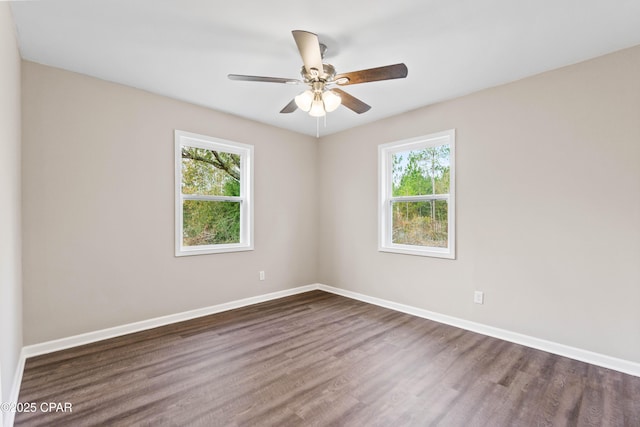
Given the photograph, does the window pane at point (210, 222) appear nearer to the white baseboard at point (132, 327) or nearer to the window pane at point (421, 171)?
the white baseboard at point (132, 327)

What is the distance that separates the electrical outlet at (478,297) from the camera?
3.10 metres

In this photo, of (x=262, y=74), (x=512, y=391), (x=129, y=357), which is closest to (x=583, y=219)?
(x=512, y=391)

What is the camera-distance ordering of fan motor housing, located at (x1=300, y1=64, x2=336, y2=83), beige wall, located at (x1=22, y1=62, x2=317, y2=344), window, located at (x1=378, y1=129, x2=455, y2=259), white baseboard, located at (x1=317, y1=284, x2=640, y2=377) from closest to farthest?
fan motor housing, located at (x1=300, y1=64, x2=336, y2=83) → white baseboard, located at (x1=317, y1=284, x2=640, y2=377) → beige wall, located at (x1=22, y1=62, x2=317, y2=344) → window, located at (x1=378, y1=129, x2=455, y2=259)

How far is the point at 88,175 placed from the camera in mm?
2811

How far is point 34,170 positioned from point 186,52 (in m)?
1.64

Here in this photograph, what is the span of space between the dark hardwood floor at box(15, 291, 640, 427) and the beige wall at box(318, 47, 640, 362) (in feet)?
1.21

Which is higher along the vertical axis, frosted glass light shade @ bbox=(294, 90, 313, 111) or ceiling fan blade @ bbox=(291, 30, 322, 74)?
ceiling fan blade @ bbox=(291, 30, 322, 74)

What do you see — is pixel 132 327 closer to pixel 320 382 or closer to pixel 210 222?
pixel 210 222

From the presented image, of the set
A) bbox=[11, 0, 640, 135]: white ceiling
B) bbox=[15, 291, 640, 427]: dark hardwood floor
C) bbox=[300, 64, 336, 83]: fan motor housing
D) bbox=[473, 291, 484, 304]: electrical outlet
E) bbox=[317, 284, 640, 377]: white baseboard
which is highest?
bbox=[11, 0, 640, 135]: white ceiling

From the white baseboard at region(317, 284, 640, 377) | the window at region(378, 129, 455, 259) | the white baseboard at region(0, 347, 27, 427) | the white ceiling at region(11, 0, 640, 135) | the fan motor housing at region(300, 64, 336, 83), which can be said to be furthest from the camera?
the window at region(378, 129, 455, 259)

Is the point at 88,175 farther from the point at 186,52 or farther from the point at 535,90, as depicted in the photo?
the point at 535,90

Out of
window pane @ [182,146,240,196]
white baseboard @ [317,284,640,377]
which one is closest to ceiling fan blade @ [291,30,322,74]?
window pane @ [182,146,240,196]

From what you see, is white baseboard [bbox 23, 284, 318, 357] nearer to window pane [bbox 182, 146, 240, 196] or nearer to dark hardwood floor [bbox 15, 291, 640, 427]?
dark hardwood floor [bbox 15, 291, 640, 427]

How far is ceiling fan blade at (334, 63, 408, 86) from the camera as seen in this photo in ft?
6.38
